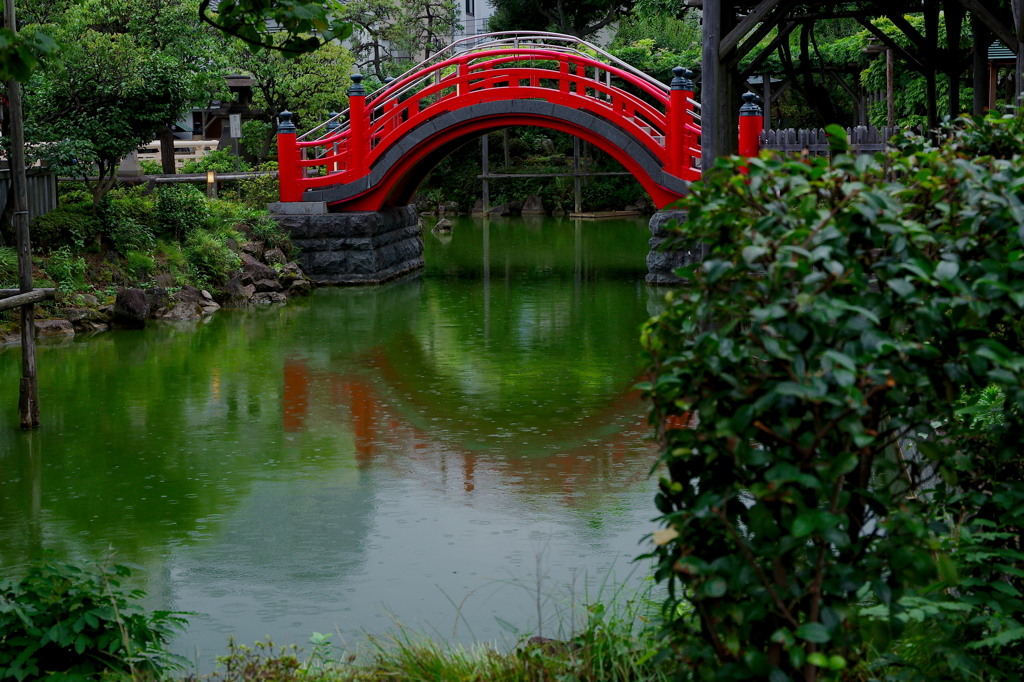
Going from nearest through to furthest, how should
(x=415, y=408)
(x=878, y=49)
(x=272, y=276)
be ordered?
(x=415, y=408) → (x=272, y=276) → (x=878, y=49)

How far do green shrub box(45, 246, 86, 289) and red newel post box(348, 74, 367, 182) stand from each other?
4.50 metres

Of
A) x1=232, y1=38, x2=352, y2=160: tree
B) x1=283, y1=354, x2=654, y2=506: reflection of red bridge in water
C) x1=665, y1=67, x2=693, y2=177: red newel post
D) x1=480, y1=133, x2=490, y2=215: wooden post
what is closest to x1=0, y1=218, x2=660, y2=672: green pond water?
x1=283, y1=354, x2=654, y2=506: reflection of red bridge in water

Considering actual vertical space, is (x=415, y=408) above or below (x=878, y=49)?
below

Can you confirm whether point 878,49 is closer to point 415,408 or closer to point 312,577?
point 415,408

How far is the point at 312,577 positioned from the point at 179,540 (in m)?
0.96

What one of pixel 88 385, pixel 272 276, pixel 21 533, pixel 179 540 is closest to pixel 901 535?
pixel 179 540

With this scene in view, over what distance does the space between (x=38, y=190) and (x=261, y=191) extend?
189 inches

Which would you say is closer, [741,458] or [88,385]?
[741,458]

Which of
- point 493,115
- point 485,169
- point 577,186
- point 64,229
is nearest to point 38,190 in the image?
point 64,229

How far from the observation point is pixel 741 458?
236 centimetres

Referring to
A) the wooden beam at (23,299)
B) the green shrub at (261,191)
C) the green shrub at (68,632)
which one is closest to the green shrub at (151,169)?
the green shrub at (261,191)

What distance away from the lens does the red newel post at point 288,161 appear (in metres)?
16.3

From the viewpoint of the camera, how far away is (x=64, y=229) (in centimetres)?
1352

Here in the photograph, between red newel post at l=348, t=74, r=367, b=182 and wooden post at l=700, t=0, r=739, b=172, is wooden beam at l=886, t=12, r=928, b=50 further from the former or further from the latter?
red newel post at l=348, t=74, r=367, b=182
